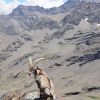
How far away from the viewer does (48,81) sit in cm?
1812

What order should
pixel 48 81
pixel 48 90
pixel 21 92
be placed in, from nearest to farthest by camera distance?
pixel 48 90 < pixel 48 81 < pixel 21 92

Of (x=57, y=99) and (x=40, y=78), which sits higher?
(x=40, y=78)

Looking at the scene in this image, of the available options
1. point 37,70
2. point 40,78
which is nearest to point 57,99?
point 40,78

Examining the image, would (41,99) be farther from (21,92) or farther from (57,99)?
(21,92)

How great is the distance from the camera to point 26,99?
18359 mm

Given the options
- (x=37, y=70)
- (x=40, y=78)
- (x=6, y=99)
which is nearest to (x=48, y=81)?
(x=40, y=78)

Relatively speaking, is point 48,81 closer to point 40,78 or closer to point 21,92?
point 40,78

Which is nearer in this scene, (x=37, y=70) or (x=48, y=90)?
(x=48, y=90)

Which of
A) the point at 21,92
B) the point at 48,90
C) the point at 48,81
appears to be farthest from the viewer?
the point at 21,92

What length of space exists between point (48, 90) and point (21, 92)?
10.8ft

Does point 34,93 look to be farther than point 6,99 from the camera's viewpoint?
Yes

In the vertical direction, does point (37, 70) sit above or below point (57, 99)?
above

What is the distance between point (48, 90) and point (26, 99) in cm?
237

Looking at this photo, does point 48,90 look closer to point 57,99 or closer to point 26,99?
point 57,99
